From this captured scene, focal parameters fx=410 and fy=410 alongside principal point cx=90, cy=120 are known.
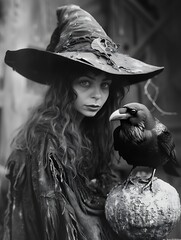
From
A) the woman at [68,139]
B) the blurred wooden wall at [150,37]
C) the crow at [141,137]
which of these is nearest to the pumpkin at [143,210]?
the crow at [141,137]

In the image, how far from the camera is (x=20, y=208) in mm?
1741

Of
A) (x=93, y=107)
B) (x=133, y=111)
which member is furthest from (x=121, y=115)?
(x=93, y=107)

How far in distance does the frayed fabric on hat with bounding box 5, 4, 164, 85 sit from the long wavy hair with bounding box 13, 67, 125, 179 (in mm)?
70

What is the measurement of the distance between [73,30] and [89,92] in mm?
274

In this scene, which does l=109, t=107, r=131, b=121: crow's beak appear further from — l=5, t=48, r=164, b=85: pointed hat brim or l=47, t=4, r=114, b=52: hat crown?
l=47, t=4, r=114, b=52: hat crown

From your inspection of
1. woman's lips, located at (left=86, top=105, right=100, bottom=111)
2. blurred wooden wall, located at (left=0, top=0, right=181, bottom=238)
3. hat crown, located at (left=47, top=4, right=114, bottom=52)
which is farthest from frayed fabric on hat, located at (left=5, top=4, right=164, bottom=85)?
blurred wooden wall, located at (left=0, top=0, right=181, bottom=238)

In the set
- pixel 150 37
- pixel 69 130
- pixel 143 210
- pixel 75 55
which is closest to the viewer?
pixel 143 210

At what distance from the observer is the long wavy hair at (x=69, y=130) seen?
66.0 inches

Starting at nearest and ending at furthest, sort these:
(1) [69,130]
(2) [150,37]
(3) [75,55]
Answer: (3) [75,55] → (1) [69,130] → (2) [150,37]

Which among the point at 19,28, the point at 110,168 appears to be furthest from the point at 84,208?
the point at 19,28

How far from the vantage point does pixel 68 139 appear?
1.73 meters

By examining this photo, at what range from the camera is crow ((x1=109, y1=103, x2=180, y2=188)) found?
1540 mm

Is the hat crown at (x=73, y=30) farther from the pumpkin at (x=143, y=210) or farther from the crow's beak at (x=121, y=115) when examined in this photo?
the pumpkin at (x=143, y=210)

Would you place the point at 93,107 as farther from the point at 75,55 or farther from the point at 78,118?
the point at 75,55
